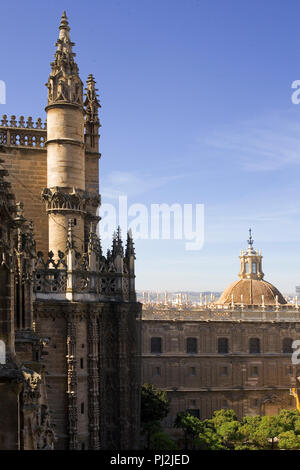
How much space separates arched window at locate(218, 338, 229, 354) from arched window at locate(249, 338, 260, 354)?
2530 mm

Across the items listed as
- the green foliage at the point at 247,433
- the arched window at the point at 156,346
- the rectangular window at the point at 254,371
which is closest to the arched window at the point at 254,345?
the rectangular window at the point at 254,371

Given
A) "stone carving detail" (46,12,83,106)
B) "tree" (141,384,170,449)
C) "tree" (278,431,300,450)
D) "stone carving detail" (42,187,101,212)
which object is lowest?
"tree" (278,431,300,450)

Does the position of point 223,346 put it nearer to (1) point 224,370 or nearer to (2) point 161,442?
(1) point 224,370

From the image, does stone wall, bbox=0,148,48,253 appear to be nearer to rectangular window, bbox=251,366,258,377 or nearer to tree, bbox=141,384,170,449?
tree, bbox=141,384,170,449

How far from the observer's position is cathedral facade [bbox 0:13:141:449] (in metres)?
23.9

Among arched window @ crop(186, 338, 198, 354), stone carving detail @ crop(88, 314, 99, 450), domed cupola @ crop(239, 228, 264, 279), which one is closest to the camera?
stone carving detail @ crop(88, 314, 99, 450)

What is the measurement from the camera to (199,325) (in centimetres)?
5928

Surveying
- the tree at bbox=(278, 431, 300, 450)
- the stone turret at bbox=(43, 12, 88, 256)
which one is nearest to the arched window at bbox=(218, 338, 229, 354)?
the tree at bbox=(278, 431, 300, 450)

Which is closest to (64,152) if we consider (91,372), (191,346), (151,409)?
(91,372)

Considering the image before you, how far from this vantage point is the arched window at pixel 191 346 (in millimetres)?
59000

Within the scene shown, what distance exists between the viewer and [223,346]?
195ft

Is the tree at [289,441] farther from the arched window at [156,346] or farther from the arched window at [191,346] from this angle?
the arched window at [156,346]

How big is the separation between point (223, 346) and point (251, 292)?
11.1m

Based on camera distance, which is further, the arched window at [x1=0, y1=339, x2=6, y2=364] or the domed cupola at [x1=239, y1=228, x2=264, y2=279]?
the domed cupola at [x1=239, y1=228, x2=264, y2=279]
